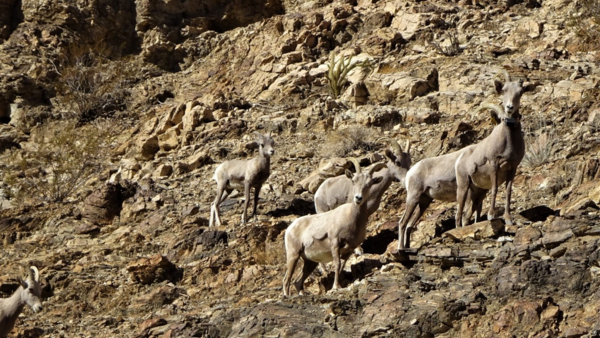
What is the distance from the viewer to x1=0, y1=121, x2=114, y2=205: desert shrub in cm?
2078

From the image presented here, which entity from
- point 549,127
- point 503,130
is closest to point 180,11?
point 549,127

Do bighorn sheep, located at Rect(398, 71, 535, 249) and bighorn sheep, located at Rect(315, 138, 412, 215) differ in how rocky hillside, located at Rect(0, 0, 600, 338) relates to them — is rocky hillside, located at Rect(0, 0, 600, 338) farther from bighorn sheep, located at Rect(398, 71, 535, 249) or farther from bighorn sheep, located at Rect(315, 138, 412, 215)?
bighorn sheep, located at Rect(315, 138, 412, 215)

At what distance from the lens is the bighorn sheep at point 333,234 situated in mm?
10039

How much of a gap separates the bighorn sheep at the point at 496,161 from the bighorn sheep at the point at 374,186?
4.24ft

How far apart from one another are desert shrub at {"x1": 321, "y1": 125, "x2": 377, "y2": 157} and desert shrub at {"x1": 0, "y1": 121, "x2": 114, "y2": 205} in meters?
6.48

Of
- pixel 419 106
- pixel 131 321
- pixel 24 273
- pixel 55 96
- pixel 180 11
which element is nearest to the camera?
pixel 131 321

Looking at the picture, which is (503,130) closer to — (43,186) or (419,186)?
(419,186)

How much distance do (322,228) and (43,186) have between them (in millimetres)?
12627

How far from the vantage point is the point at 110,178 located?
21.1m

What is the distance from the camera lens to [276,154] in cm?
1906

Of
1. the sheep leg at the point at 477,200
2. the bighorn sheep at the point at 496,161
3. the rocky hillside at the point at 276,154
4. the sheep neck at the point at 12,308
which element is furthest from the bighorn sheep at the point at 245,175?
the bighorn sheep at the point at 496,161

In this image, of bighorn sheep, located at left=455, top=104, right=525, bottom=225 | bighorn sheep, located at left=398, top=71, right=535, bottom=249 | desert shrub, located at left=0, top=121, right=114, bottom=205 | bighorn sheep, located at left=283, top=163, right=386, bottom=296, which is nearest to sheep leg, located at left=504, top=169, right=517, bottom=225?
bighorn sheep, located at left=455, top=104, right=525, bottom=225

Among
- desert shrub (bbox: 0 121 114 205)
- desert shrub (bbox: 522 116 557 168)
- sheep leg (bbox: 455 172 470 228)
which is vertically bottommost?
desert shrub (bbox: 0 121 114 205)

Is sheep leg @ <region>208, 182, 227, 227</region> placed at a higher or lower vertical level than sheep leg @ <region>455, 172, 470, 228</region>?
lower
